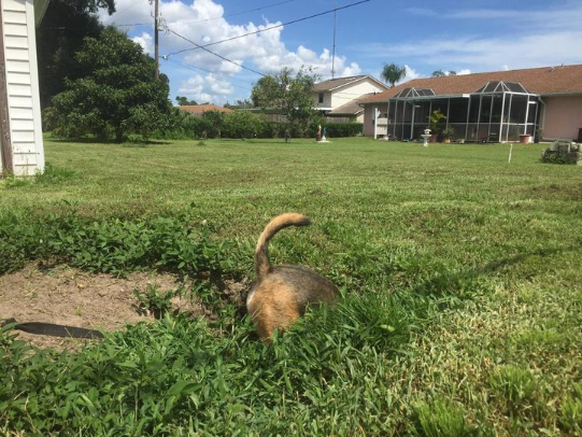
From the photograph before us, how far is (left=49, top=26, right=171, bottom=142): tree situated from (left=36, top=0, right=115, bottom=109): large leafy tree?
4.04 meters

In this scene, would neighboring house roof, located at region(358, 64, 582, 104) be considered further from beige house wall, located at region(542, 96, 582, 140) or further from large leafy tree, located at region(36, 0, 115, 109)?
large leafy tree, located at region(36, 0, 115, 109)

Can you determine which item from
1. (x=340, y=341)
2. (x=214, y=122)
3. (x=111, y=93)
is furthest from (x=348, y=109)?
(x=340, y=341)

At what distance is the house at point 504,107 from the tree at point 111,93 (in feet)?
61.7

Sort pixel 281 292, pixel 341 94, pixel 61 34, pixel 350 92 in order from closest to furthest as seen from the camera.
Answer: pixel 281 292 < pixel 61 34 < pixel 341 94 < pixel 350 92

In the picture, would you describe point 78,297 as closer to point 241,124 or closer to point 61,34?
point 61,34

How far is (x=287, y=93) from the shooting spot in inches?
1115

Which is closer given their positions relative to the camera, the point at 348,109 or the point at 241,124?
the point at 241,124

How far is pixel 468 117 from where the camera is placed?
102 feet

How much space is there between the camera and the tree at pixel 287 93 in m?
28.2

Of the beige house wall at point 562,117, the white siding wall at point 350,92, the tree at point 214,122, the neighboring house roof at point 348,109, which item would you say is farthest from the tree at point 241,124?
the beige house wall at point 562,117

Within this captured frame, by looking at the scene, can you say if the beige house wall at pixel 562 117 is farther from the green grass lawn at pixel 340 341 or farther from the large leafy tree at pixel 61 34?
the green grass lawn at pixel 340 341

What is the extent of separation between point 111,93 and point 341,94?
35933mm

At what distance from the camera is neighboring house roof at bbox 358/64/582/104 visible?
30.0 meters

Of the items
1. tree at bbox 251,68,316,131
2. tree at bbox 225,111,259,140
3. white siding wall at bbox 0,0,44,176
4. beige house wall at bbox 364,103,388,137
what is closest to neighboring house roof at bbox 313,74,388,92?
beige house wall at bbox 364,103,388,137
